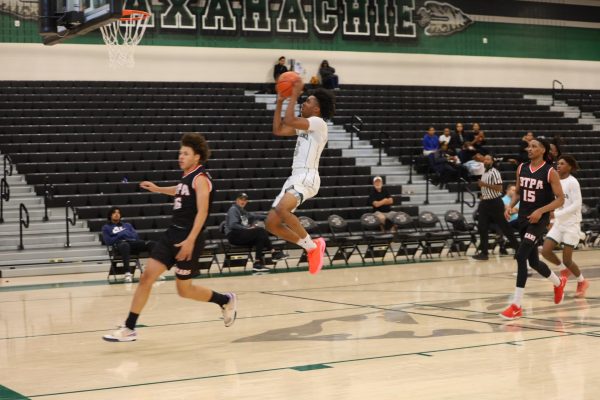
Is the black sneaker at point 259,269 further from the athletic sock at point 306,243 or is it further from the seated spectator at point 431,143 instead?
the seated spectator at point 431,143

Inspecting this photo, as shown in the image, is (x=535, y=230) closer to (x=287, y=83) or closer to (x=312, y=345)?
(x=312, y=345)

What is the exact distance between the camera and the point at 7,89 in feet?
69.1

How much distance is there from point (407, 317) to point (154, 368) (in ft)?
10.7

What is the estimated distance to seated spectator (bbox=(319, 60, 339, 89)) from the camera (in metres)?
25.8

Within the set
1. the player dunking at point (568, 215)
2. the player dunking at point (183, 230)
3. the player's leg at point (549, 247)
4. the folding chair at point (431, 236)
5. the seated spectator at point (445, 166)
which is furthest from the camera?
the seated spectator at point (445, 166)

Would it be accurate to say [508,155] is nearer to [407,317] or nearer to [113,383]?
[407,317]

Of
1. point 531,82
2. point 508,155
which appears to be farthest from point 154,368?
point 531,82

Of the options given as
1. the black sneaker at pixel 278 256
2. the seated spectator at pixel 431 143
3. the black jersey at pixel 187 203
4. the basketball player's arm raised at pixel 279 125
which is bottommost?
the black sneaker at pixel 278 256

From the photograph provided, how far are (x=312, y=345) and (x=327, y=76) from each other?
19013 mm

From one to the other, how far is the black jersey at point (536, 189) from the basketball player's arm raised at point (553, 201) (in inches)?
2.3

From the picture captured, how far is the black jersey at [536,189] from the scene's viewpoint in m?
8.84

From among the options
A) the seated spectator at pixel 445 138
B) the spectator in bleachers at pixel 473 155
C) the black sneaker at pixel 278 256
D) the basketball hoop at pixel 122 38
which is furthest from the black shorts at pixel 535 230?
the seated spectator at pixel 445 138

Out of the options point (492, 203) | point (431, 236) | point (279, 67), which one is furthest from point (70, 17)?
point (279, 67)

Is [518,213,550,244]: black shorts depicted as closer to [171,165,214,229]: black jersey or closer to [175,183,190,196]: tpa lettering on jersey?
[171,165,214,229]: black jersey
